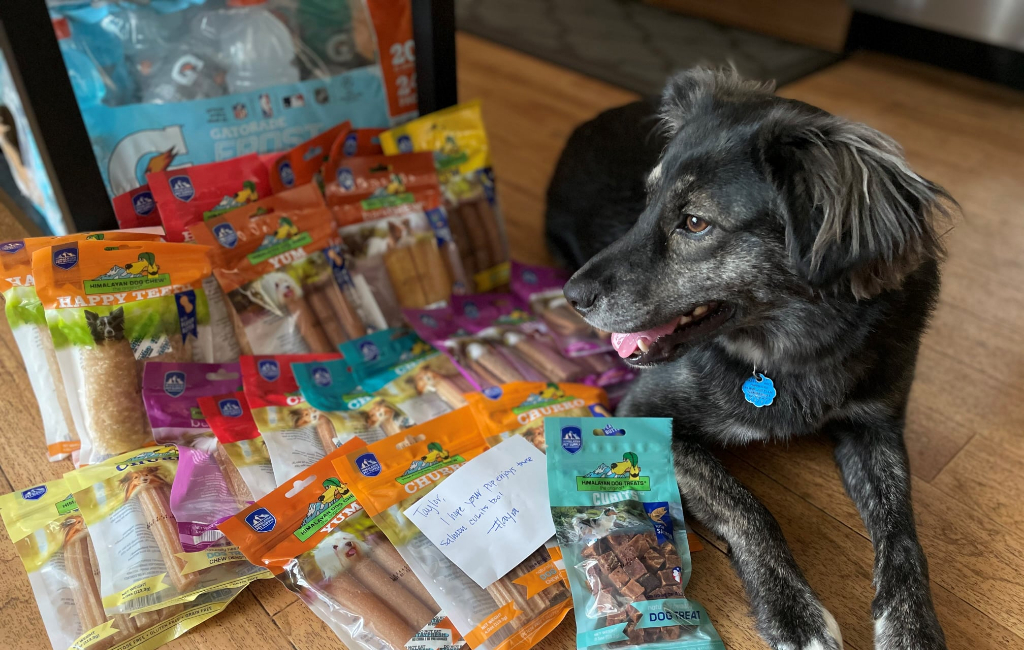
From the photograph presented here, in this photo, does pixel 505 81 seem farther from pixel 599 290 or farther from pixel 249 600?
pixel 249 600

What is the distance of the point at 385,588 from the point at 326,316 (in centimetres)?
71

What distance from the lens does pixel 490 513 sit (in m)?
1.31

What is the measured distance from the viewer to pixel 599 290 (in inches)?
50.6

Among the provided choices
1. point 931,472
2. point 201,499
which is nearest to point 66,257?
point 201,499

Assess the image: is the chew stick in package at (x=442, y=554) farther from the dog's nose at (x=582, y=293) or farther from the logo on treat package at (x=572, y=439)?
the dog's nose at (x=582, y=293)

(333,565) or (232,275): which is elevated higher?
(232,275)

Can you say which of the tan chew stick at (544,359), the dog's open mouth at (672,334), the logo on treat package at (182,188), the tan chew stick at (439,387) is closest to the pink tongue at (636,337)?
A: the dog's open mouth at (672,334)

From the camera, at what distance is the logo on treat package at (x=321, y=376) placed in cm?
159

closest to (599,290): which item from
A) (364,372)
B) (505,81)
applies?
(364,372)

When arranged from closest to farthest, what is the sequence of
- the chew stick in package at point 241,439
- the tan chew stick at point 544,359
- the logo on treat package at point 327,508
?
1. the logo on treat package at point 327,508
2. the chew stick in package at point 241,439
3. the tan chew stick at point 544,359

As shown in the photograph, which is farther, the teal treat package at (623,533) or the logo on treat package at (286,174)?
the logo on treat package at (286,174)

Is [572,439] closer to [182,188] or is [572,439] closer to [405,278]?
[405,278]

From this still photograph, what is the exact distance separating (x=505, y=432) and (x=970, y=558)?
91cm

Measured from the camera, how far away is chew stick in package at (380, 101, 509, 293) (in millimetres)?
1863
